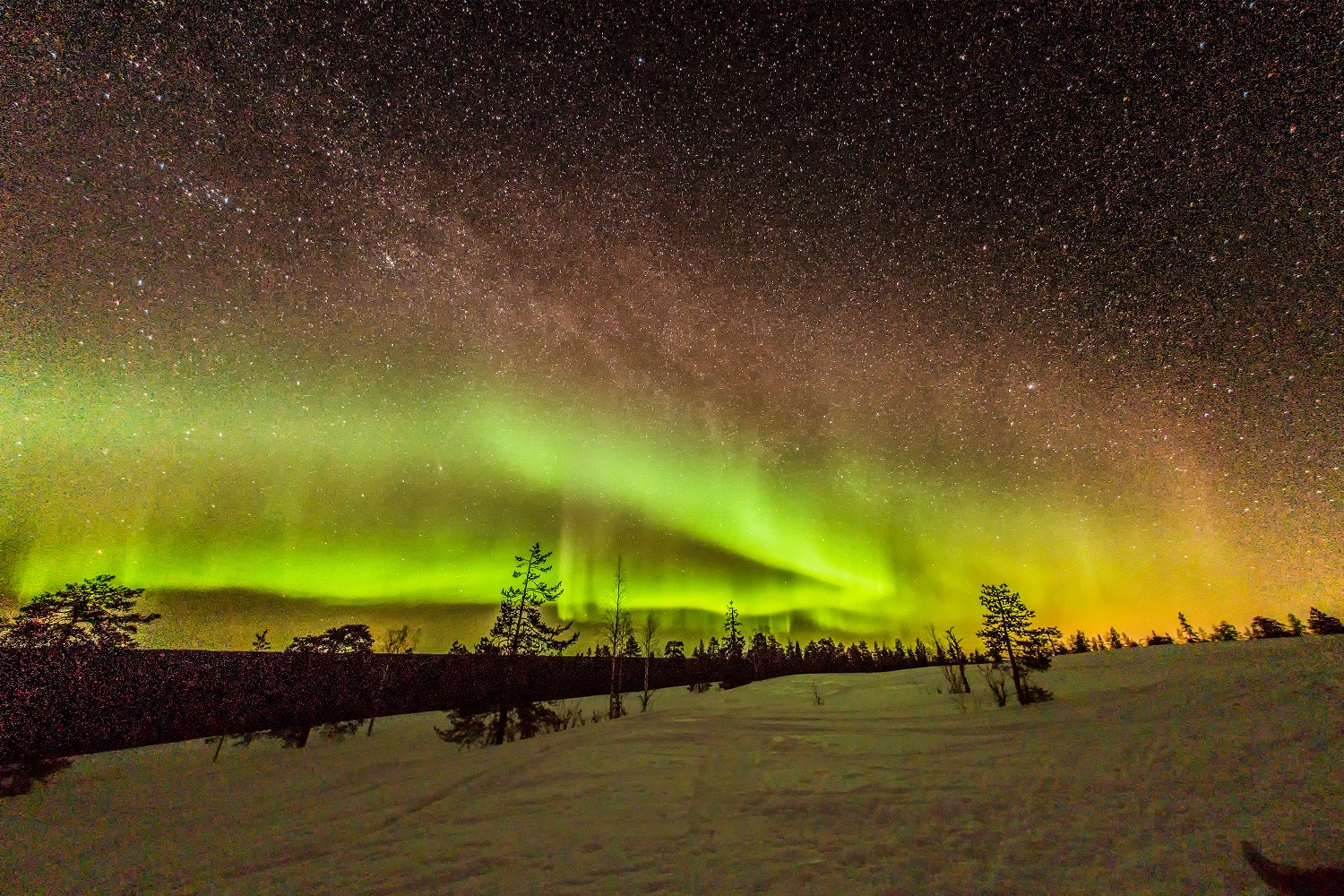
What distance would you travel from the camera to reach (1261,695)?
26.1ft

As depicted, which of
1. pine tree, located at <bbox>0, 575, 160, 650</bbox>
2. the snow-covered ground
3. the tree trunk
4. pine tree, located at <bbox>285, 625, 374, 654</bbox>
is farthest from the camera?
pine tree, located at <bbox>285, 625, 374, 654</bbox>

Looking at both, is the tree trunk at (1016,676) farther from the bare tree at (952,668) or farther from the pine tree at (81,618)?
the pine tree at (81,618)

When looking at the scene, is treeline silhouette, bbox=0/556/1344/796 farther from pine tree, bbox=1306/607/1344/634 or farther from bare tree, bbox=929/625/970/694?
pine tree, bbox=1306/607/1344/634

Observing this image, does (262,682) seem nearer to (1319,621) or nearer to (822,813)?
(822,813)

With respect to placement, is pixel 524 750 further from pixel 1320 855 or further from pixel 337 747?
pixel 337 747

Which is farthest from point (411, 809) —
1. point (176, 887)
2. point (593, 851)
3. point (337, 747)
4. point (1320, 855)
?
point (337, 747)

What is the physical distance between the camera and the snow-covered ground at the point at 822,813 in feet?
12.8

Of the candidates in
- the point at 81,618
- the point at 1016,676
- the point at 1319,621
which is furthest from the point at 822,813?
the point at 1319,621

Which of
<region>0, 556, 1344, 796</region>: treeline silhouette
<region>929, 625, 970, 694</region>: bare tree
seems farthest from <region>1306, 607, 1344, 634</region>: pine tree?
A: <region>929, 625, 970, 694</region>: bare tree

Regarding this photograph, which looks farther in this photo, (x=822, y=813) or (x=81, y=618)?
(x=81, y=618)

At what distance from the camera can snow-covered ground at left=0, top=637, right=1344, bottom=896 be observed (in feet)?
12.8

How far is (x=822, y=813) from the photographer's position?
5.38 metres

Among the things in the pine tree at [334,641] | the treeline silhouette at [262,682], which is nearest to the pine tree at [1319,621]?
the treeline silhouette at [262,682]

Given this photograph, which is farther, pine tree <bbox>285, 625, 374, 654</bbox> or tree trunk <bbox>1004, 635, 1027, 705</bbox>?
pine tree <bbox>285, 625, 374, 654</bbox>
